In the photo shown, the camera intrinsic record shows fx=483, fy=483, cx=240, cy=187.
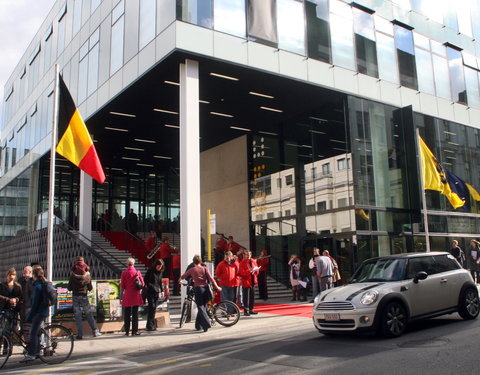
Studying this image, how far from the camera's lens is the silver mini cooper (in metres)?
8.87

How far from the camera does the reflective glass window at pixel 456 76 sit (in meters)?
24.5

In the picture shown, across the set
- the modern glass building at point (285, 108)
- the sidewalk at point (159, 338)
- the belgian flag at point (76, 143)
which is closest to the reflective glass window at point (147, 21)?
the modern glass building at point (285, 108)

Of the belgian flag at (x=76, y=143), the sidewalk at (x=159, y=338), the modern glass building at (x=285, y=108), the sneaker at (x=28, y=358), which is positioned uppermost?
the modern glass building at (x=285, y=108)

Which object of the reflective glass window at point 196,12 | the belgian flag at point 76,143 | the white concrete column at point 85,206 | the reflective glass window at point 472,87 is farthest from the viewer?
the reflective glass window at point 472,87

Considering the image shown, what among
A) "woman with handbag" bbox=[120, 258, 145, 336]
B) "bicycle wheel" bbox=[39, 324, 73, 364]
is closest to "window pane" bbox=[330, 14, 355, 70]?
"woman with handbag" bbox=[120, 258, 145, 336]

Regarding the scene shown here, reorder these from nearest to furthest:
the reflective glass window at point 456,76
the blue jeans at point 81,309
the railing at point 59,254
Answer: the blue jeans at point 81,309 → the railing at point 59,254 → the reflective glass window at point 456,76

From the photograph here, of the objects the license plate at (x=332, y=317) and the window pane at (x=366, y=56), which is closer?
the license plate at (x=332, y=317)

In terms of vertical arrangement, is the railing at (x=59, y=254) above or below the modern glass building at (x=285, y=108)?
below

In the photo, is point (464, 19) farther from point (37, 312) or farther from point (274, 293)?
point (37, 312)

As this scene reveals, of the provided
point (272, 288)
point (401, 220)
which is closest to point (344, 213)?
point (401, 220)

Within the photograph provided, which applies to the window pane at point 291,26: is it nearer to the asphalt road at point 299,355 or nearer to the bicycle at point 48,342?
the asphalt road at point 299,355

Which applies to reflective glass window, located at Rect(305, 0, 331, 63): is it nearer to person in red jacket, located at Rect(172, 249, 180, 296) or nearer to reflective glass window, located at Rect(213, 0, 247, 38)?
reflective glass window, located at Rect(213, 0, 247, 38)

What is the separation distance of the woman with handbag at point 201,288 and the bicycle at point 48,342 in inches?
Result: 132

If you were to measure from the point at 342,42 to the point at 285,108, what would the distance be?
12.2 ft
